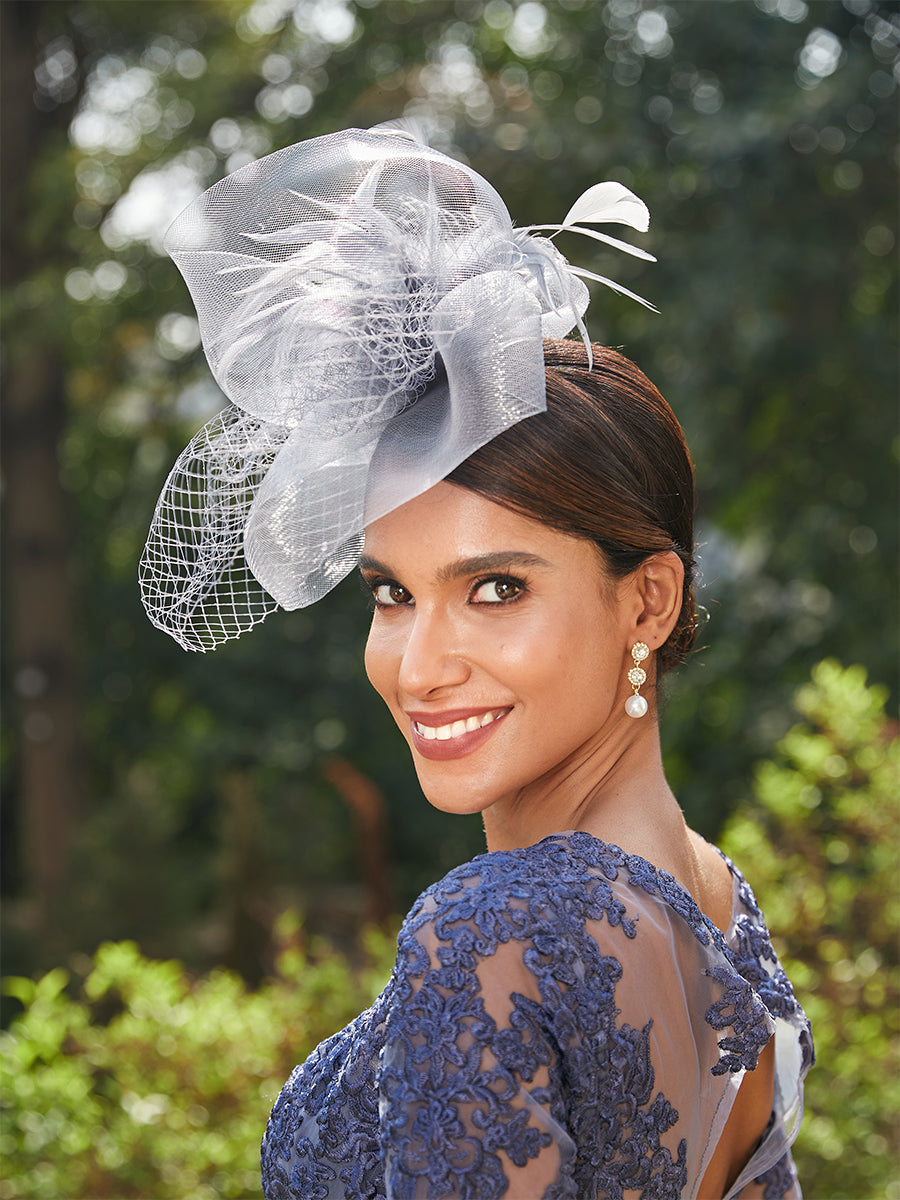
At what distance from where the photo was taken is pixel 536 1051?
112 centimetres

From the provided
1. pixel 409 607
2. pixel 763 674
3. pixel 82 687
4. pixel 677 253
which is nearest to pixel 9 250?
pixel 82 687

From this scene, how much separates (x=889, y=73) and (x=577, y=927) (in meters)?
4.69

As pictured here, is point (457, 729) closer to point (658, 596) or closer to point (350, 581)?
point (658, 596)

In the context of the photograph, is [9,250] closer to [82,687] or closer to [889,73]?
[82,687]

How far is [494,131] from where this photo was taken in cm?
593

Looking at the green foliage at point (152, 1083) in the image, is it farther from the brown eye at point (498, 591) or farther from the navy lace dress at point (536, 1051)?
the brown eye at point (498, 591)

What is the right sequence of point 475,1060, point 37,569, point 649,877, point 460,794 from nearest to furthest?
point 475,1060 → point 649,877 → point 460,794 → point 37,569

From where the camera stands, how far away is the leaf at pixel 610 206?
57.1 inches

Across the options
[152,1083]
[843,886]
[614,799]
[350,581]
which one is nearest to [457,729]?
[614,799]

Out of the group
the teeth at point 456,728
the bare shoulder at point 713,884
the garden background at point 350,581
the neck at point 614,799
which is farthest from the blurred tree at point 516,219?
the teeth at point 456,728

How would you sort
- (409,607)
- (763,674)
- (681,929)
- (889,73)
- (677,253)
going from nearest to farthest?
(681,929) < (409,607) < (889,73) < (677,253) < (763,674)

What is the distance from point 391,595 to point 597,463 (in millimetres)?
294

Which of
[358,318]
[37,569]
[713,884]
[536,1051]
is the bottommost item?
[37,569]

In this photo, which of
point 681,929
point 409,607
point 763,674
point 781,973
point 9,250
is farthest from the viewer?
point 9,250
